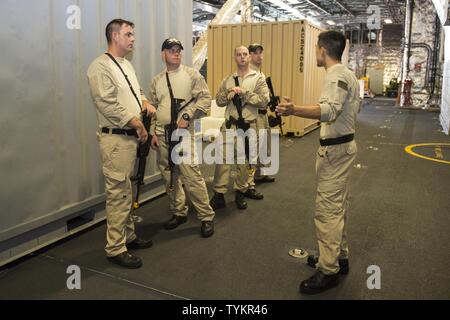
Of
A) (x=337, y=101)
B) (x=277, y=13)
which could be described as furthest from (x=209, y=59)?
(x=277, y=13)

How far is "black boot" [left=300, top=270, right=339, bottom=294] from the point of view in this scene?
9.23 ft

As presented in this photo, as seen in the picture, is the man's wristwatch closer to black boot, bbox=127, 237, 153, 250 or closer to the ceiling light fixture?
black boot, bbox=127, 237, 153, 250

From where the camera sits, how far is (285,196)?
5.07m

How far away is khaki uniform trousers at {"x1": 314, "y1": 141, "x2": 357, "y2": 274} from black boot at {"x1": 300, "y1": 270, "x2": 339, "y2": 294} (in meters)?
0.05

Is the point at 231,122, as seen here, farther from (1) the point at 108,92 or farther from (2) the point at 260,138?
(1) the point at 108,92

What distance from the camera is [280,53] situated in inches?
341

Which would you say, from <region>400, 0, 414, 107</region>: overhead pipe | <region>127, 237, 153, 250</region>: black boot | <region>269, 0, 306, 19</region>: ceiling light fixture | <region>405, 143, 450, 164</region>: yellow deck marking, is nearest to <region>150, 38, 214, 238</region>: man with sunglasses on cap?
<region>127, 237, 153, 250</region>: black boot

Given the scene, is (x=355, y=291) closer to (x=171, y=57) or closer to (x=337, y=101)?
(x=337, y=101)

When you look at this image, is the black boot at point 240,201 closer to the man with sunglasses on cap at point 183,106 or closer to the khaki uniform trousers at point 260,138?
the khaki uniform trousers at point 260,138

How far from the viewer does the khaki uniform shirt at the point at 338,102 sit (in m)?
2.60

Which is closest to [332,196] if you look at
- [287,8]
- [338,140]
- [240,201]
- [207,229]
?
[338,140]

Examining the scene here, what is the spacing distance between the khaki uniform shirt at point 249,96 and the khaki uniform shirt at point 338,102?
68.0 inches

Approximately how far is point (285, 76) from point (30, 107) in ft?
21.3

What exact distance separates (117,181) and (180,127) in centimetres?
92
